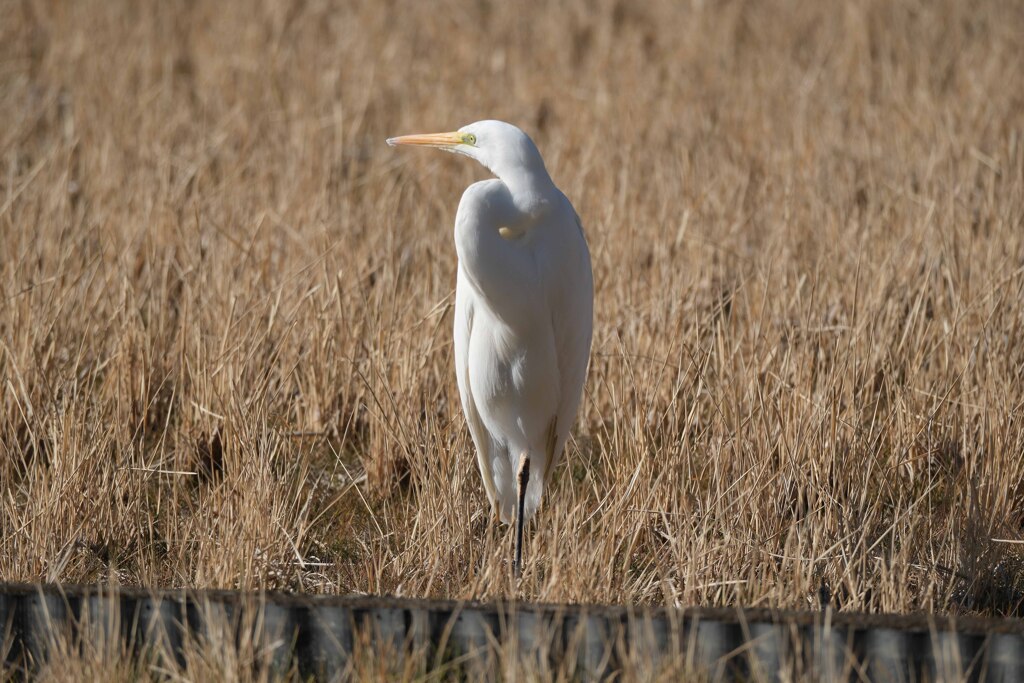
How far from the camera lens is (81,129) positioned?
6.01 meters

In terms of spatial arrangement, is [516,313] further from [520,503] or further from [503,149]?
[520,503]

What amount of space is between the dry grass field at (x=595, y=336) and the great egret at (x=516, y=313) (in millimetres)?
125

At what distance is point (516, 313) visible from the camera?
8.90 ft

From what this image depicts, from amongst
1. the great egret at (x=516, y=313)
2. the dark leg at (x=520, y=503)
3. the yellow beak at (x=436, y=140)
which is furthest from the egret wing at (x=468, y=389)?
the yellow beak at (x=436, y=140)

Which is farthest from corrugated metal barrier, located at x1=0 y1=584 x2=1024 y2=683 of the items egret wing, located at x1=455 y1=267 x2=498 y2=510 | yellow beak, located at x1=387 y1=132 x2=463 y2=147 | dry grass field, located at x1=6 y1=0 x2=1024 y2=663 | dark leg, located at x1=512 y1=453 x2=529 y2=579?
yellow beak, located at x1=387 y1=132 x2=463 y2=147

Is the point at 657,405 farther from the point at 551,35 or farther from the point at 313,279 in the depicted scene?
the point at 551,35

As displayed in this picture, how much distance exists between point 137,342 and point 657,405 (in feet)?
5.24

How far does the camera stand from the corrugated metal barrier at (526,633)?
2074mm

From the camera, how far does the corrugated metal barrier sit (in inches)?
81.7

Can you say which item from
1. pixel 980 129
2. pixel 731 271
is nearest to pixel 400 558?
pixel 731 271

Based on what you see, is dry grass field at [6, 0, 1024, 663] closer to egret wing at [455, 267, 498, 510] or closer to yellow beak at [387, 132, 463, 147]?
egret wing at [455, 267, 498, 510]

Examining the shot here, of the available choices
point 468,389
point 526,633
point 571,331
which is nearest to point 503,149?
point 571,331

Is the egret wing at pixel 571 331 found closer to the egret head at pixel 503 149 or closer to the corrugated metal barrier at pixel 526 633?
the egret head at pixel 503 149

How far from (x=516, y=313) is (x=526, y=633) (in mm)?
808
